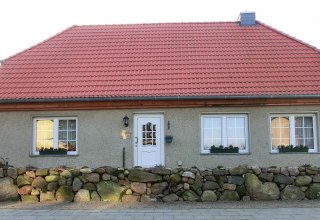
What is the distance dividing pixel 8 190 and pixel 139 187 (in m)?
3.09

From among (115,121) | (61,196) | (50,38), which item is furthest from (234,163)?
(50,38)

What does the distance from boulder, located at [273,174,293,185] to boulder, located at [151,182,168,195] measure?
2.57 metres

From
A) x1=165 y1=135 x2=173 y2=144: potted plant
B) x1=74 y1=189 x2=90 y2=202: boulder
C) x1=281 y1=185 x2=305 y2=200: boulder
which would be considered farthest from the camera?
x1=165 y1=135 x2=173 y2=144: potted plant

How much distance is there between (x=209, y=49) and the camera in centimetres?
1547

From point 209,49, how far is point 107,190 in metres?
8.34

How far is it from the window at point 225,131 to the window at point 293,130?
3.16 ft

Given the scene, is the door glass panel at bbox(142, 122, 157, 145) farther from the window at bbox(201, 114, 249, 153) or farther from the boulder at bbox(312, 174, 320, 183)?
the boulder at bbox(312, 174, 320, 183)

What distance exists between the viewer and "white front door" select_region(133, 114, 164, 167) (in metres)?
12.9

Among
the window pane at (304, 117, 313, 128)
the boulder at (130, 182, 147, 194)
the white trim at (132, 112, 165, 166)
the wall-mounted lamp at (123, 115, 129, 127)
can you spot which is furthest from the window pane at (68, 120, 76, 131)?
the window pane at (304, 117, 313, 128)

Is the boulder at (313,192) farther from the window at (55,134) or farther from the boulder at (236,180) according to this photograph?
the window at (55,134)

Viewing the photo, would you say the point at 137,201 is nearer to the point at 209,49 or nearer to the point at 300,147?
the point at 300,147

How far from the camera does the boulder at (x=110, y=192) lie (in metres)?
9.02

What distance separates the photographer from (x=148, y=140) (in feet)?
42.8

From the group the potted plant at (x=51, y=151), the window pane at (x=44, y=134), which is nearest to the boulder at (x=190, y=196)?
the potted plant at (x=51, y=151)
